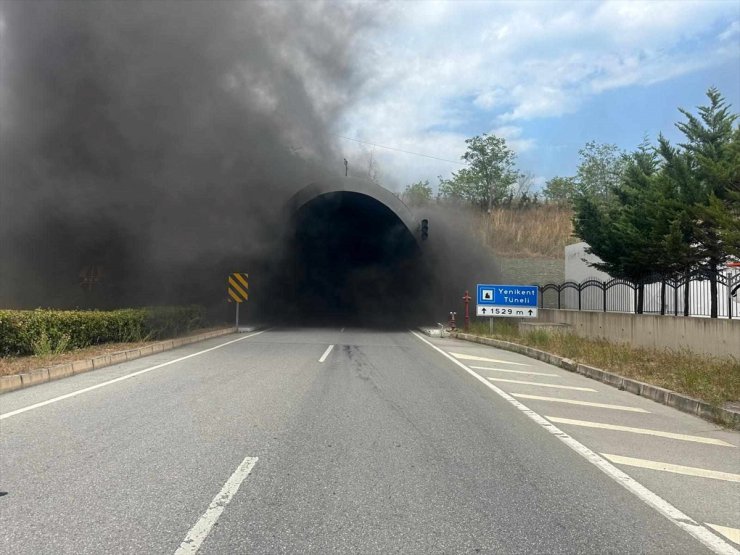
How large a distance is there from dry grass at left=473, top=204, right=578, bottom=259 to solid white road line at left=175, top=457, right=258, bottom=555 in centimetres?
3648

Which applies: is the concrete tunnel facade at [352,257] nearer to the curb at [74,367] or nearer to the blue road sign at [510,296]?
the blue road sign at [510,296]

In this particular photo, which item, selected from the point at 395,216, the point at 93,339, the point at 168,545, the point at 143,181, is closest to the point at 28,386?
the point at 93,339

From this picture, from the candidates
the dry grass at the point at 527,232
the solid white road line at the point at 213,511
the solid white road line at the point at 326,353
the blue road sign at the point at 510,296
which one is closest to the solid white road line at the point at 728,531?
the solid white road line at the point at 213,511

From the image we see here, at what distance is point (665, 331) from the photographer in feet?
43.7

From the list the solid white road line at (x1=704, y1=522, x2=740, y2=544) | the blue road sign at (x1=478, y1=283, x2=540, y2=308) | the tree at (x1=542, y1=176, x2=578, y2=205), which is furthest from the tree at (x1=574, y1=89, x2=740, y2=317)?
the tree at (x1=542, y1=176, x2=578, y2=205)

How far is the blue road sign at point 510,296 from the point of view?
20.6 meters

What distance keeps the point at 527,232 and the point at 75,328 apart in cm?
3678

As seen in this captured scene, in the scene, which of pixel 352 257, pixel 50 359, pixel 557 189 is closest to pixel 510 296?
pixel 50 359

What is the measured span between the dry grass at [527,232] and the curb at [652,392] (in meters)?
27.0

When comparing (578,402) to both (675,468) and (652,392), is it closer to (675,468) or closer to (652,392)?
(652,392)

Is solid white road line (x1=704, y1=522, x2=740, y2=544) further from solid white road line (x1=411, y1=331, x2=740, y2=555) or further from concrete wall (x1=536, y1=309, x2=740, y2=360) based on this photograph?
concrete wall (x1=536, y1=309, x2=740, y2=360)

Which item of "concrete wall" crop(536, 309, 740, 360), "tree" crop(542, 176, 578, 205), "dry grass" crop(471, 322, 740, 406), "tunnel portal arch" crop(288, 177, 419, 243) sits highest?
"tree" crop(542, 176, 578, 205)

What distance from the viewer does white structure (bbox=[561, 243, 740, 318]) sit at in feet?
46.0

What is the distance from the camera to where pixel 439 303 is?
30.7 m
